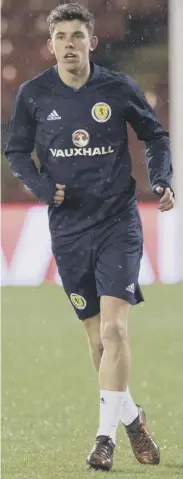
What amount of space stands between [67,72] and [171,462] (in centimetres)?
163

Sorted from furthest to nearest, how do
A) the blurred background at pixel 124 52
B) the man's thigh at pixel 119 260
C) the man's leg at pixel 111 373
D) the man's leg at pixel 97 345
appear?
the blurred background at pixel 124 52, the man's leg at pixel 97 345, the man's thigh at pixel 119 260, the man's leg at pixel 111 373

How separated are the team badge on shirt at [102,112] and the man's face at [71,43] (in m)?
0.18

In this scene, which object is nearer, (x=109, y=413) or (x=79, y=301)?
(x=109, y=413)

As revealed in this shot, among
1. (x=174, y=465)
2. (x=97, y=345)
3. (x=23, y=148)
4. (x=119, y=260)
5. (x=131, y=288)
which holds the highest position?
(x=23, y=148)

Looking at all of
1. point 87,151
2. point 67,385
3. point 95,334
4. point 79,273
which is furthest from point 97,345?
point 67,385

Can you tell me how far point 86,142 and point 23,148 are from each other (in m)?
0.35

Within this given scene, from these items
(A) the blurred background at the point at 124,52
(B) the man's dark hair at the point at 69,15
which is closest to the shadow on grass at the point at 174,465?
(B) the man's dark hair at the point at 69,15

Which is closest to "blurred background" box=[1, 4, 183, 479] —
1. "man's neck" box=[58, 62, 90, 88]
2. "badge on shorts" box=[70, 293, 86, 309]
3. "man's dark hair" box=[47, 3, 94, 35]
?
"badge on shorts" box=[70, 293, 86, 309]

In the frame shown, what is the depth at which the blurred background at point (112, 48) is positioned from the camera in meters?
18.9

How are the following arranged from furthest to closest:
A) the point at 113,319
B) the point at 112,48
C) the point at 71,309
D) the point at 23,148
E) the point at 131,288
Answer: the point at 112,48 < the point at 71,309 < the point at 23,148 < the point at 131,288 < the point at 113,319

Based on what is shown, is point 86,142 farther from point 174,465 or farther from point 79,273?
point 174,465

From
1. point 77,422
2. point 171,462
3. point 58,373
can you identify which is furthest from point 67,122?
point 58,373

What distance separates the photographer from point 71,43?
227 inches

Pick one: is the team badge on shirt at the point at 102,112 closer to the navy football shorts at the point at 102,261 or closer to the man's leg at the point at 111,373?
the navy football shorts at the point at 102,261
